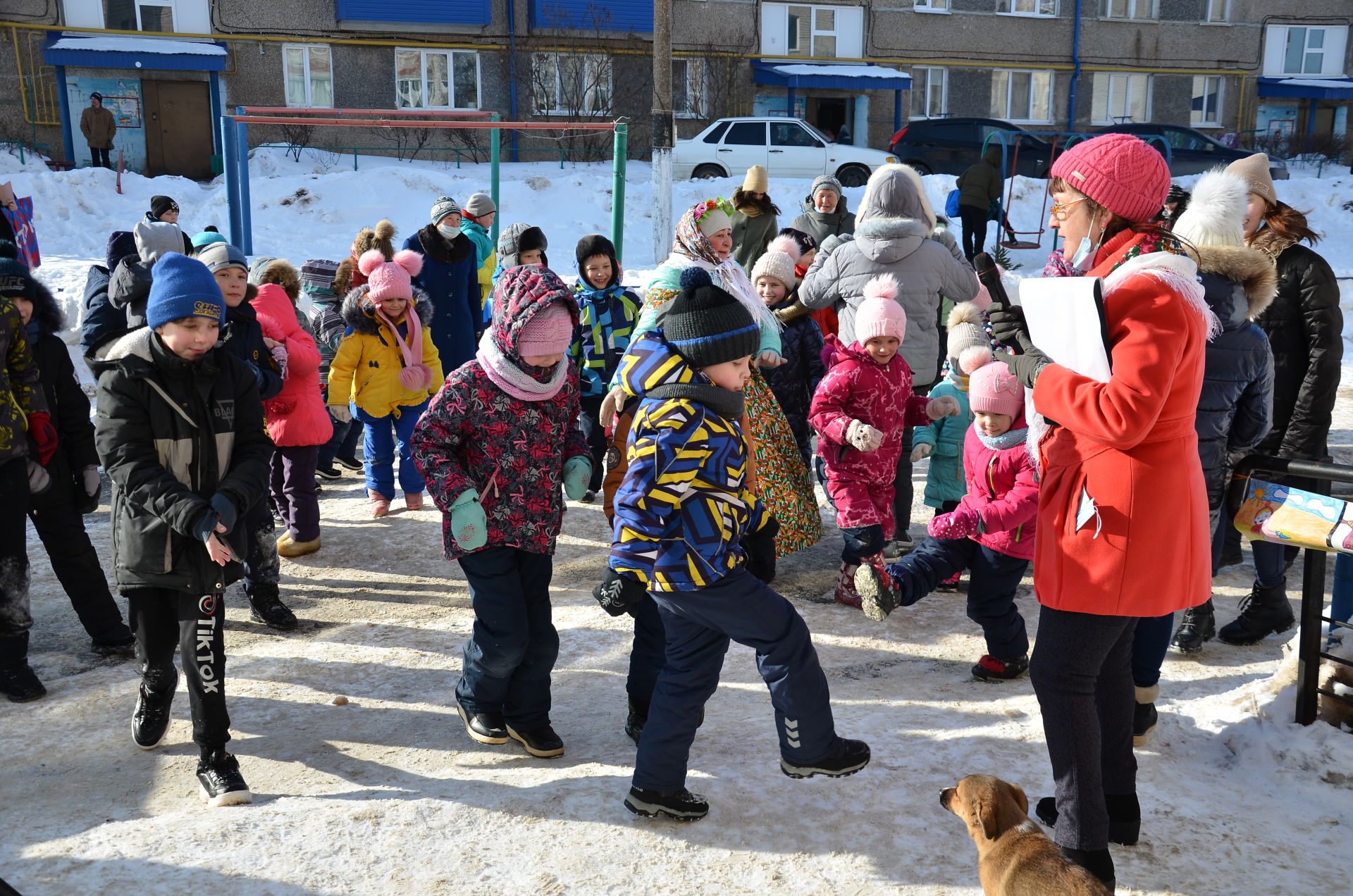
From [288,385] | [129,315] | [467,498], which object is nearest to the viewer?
[467,498]

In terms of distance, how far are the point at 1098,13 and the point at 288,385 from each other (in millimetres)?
31336

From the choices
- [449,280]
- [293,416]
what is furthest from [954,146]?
[293,416]

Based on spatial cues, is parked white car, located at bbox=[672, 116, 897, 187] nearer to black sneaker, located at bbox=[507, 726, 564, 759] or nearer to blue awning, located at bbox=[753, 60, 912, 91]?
blue awning, located at bbox=[753, 60, 912, 91]

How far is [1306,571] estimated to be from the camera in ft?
11.7

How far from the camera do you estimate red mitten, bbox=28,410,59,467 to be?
4.47m

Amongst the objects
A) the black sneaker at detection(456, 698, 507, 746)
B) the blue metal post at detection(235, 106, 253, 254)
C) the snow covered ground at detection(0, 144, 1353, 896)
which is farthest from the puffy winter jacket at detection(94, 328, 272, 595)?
the blue metal post at detection(235, 106, 253, 254)

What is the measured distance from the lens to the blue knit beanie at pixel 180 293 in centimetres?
344

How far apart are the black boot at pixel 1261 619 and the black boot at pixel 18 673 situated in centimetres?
499

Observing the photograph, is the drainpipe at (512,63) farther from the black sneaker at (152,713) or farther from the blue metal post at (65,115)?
the black sneaker at (152,713)

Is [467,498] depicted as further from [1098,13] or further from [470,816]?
[1098,13]

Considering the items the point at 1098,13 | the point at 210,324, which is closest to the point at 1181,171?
the point at 1098,13

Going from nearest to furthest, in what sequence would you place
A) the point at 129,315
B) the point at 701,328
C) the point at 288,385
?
the point at 701,328
the point at 129,315
the point at 288,385

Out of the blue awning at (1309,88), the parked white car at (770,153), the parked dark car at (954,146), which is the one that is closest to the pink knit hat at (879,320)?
the parked white car at (770,153)

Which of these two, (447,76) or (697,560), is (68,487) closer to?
(697,560)
